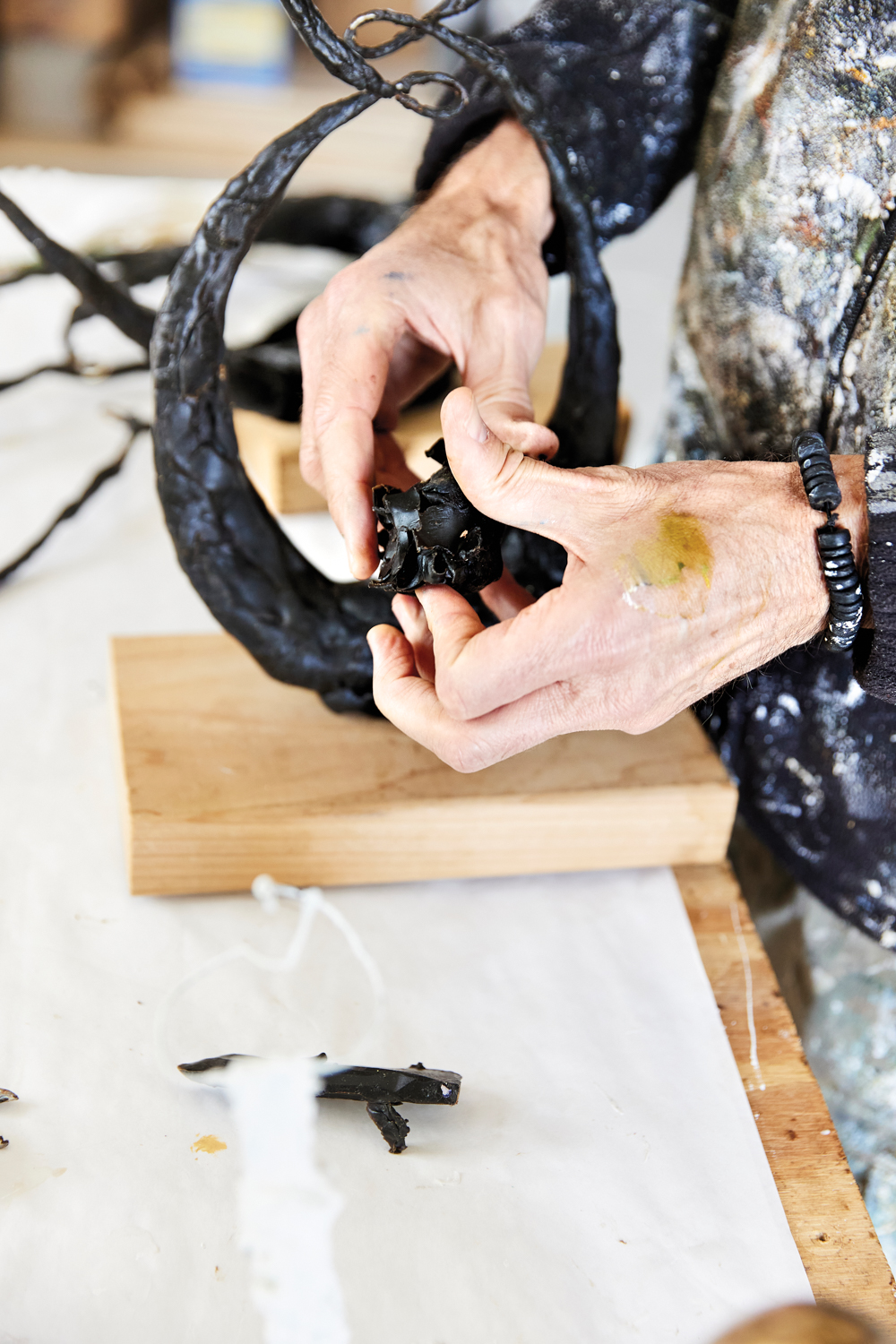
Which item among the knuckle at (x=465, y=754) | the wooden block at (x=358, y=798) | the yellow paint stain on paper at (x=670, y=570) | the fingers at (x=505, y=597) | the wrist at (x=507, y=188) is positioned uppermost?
the wrist at (x=507, y=188)

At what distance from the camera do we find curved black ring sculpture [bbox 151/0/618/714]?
0.76 m

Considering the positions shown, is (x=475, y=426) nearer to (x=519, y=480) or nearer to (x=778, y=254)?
(x=519, y=480)

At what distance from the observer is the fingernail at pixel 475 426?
2.16 feet

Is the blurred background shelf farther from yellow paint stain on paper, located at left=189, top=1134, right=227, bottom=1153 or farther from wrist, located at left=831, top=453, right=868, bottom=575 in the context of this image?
yellow paint stain on paper, located at left=189, top=1134, right=227, bottom=1153

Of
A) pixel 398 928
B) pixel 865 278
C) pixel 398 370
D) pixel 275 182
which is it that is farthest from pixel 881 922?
pixel 275 182

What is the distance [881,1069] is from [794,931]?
0.45 feet

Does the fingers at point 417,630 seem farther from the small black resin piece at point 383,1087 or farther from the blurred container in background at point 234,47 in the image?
the blurred container in background at point 234,47

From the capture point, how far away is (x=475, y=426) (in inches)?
26.0

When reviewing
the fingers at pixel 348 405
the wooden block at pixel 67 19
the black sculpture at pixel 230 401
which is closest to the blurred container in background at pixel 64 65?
the wooden block at pixel 67 19

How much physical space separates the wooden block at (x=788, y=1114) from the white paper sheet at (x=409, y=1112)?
0.02 meters

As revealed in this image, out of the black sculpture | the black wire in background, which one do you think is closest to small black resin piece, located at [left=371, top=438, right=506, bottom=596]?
the black sculpture

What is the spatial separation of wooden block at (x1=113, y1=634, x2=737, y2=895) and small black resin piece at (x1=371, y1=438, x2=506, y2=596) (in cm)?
20

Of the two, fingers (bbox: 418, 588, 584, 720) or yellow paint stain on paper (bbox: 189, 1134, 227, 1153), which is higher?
fingers (bbox: 418, 588, 584, 720)

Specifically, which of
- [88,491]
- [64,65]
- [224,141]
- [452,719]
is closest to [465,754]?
[452,719]
